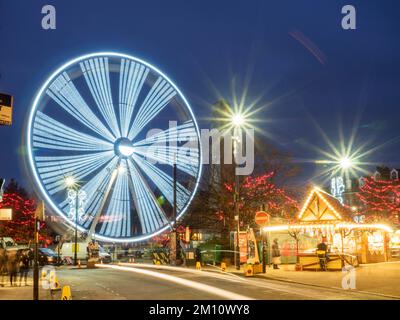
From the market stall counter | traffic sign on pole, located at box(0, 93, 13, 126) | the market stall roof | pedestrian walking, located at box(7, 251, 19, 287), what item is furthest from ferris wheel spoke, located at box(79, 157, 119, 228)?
traffic sign on pole, located at box(0, 93, 13, 126)

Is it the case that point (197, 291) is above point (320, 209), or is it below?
below

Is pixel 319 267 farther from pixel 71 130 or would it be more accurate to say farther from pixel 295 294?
pixel 71 130

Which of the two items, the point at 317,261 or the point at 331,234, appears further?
the point at 331,234

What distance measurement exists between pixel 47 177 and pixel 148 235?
22.2ft

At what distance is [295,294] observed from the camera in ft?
53.9

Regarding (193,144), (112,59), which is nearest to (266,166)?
(193,144)

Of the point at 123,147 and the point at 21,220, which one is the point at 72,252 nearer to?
the point at 123,147

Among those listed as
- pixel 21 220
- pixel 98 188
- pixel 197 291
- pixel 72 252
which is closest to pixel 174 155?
pixel 98 188

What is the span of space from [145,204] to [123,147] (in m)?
3.17

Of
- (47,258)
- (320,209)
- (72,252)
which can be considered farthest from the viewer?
(72,252)

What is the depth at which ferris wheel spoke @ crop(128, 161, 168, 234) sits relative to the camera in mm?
28953

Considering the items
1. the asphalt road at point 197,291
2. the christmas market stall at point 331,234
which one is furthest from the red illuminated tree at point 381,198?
the asphalt road at point 197,291

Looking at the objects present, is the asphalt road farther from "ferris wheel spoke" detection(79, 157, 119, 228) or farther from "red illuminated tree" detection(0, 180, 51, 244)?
"red illuminated tree" detection(0, 180, 51, 244)

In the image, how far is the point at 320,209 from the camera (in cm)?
2844
